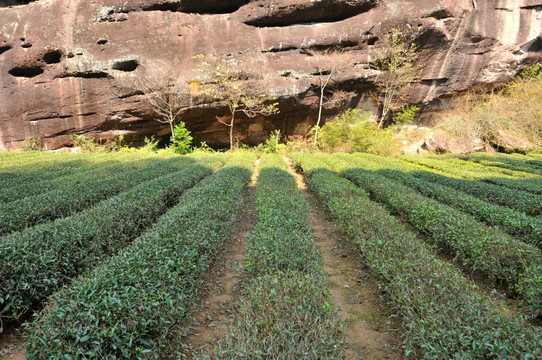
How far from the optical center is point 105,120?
22.0m

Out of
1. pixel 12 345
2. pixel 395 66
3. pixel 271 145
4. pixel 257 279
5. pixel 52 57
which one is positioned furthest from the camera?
pixel 271 145

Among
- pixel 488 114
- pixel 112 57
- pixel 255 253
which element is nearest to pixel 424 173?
pixel 255 253

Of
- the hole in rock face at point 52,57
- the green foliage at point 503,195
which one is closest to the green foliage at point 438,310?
the green foliage at point 503,195

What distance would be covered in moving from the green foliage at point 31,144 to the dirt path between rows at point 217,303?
78.8 feet

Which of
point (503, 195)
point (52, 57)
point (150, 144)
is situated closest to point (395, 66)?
point (503, 195)

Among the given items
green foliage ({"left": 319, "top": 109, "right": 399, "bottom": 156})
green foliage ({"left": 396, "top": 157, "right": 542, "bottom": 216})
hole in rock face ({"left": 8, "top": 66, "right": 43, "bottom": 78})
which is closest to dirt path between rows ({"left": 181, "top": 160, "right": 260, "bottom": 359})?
green foliage ({"left": 396, "top": 157, "right": 542, "bottom": 216})

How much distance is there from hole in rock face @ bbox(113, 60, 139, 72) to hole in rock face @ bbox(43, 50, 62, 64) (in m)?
4.26

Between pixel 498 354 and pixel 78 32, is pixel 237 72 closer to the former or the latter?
pixel 78 32

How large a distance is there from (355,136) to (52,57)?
82.7 ft

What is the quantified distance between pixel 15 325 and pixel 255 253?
309cm

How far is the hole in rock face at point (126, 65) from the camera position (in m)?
21.0

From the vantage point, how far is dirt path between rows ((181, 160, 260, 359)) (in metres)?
3.03

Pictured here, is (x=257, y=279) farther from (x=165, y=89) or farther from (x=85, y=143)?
(x=85, y=143)

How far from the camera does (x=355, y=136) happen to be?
917 inches
